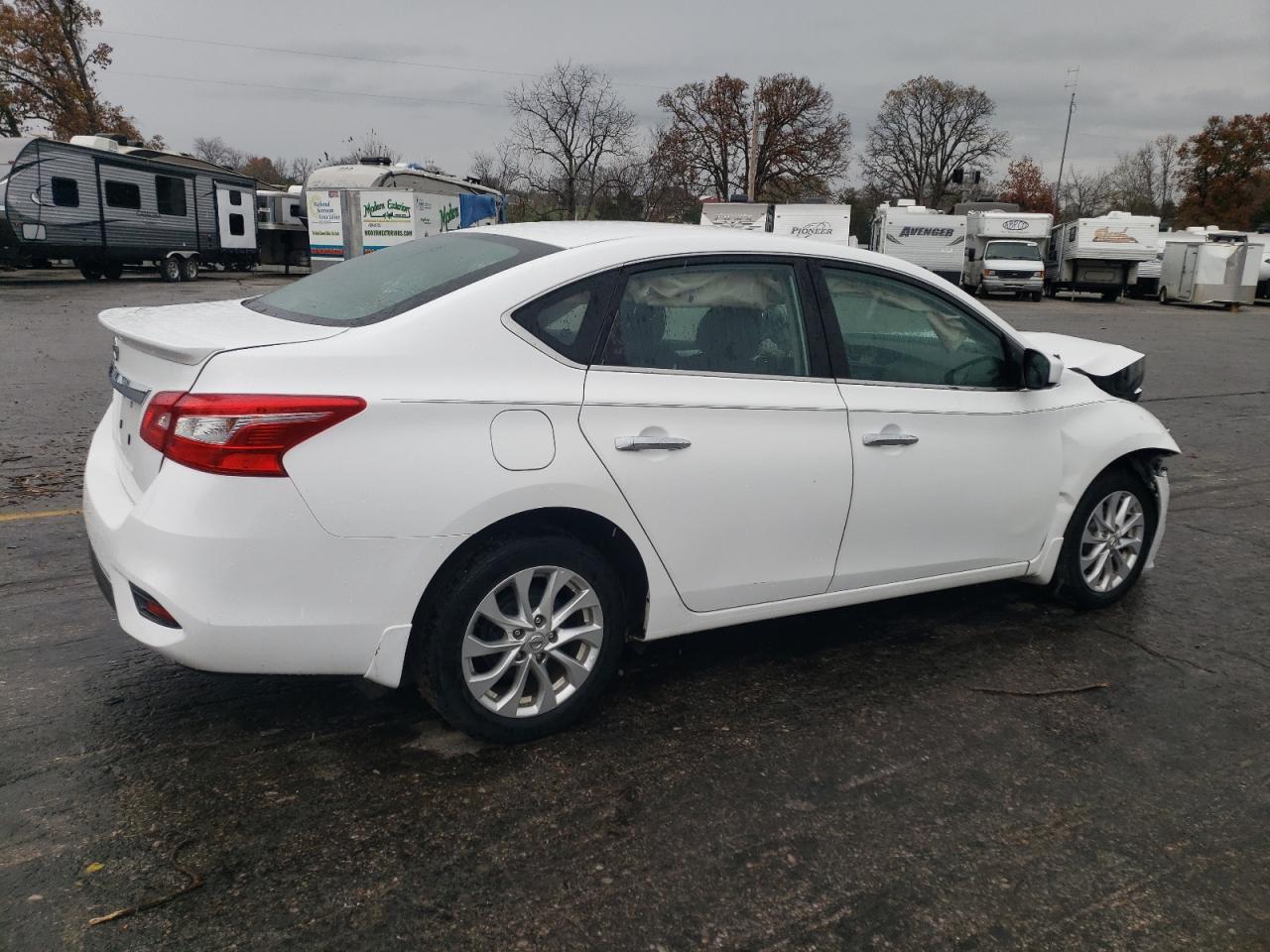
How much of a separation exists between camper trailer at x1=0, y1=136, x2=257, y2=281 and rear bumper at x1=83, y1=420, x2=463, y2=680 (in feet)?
76.9

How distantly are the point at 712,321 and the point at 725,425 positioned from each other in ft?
1.32

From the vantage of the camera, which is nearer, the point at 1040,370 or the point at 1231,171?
the point at 1040,370

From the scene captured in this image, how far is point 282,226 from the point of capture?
3641cm

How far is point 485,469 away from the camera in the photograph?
294 centimetres

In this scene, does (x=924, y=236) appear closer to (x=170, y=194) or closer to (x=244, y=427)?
(x=170, y=194)

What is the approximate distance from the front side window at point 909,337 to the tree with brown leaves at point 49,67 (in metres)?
43.2

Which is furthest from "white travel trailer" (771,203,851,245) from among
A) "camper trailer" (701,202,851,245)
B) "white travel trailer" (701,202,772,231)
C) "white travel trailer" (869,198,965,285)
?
"white travel trailer" (869,198,965,285)

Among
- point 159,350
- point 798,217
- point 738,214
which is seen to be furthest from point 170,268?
point 159,350

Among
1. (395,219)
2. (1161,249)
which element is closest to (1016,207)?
(1161,249)

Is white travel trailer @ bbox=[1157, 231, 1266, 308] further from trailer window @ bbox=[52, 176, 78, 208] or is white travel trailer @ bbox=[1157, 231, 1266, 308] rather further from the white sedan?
the white sedan

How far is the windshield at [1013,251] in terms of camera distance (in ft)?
109

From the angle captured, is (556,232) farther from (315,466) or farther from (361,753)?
(361,753)

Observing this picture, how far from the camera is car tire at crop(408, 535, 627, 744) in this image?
9.87 ft

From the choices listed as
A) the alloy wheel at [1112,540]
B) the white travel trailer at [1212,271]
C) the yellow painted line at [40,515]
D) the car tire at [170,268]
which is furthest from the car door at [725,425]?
the white travel trailer at [1212,271]
